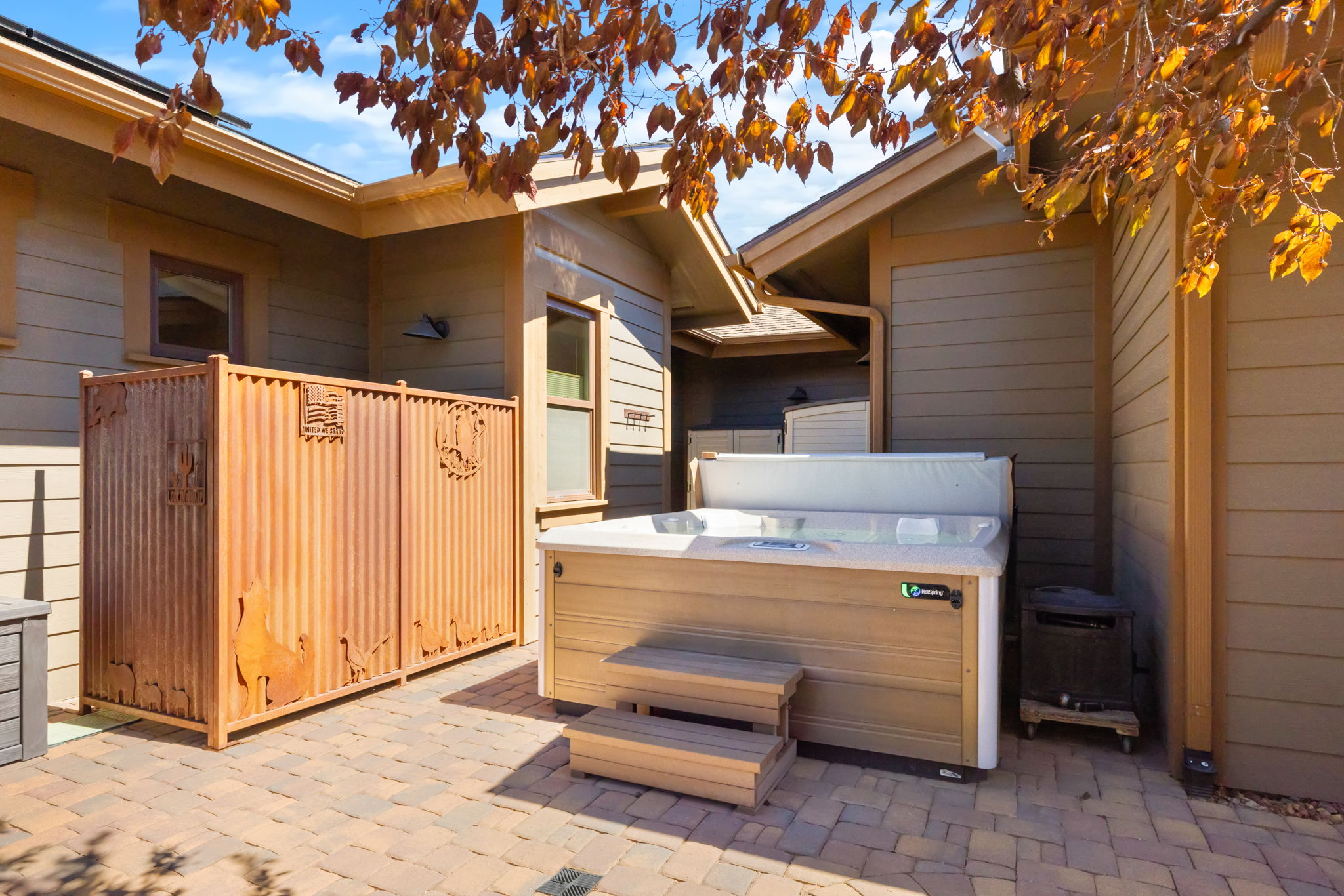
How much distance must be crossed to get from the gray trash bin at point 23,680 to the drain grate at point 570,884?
2.31 metres

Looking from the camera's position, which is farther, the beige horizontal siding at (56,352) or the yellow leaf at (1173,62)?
the beige horizontal siding at (56,352)

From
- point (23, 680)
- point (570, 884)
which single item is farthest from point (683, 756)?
point (23, 680)

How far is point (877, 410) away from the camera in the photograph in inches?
201

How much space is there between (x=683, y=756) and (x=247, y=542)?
199 cm

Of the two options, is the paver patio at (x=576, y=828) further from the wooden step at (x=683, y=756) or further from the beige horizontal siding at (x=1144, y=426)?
the beige horizontal siding at (x=1144, y=426)

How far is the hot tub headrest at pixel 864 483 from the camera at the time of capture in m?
4.15

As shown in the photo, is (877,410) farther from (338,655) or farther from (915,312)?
(338,655)

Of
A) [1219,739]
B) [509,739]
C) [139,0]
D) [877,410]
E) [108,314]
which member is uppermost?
[139,0]

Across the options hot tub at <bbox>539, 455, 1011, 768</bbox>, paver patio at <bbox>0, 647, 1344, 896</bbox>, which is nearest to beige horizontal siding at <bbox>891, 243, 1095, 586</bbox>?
hot tub at <bbox>539, 455, 1011, 768</bbox>

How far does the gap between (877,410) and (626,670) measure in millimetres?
2840

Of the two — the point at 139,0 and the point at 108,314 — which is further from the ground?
the point at 139,0

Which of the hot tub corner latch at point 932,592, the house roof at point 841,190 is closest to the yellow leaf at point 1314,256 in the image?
the hot tub corner latch at point 932,592

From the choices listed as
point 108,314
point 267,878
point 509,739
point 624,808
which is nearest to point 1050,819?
point 624,808

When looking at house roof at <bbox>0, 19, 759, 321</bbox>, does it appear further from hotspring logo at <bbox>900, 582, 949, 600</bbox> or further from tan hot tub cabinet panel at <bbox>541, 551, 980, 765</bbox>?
hotspring logo at <bbox>900, 582, 949, 600</bbox>
